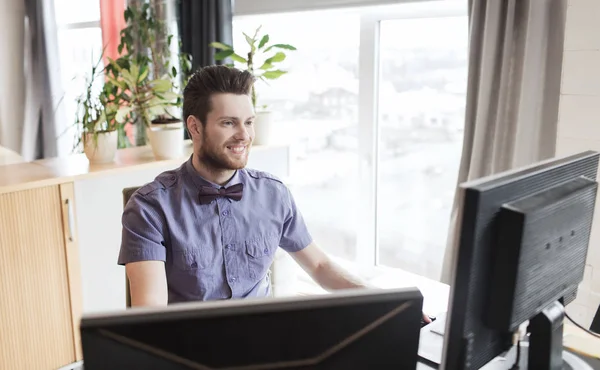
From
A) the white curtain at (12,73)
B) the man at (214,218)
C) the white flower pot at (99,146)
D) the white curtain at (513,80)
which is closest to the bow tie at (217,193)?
the man at (214,218)

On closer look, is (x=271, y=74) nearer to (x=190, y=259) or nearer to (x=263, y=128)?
(x=263, y=128)

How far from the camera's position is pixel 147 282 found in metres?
1.50

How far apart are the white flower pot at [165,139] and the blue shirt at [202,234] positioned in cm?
95

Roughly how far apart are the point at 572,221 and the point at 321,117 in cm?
241

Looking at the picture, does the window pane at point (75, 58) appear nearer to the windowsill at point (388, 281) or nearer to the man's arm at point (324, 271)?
the windowsill at point (388, 281)

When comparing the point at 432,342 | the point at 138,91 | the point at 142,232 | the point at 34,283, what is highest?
the point at 138,91

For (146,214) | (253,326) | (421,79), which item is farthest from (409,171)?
(253,326)

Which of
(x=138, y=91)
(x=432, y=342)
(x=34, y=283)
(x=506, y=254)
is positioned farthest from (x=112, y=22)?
(x=506, y=254)

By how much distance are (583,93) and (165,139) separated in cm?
170

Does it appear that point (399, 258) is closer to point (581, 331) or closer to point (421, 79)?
point (421, 79)

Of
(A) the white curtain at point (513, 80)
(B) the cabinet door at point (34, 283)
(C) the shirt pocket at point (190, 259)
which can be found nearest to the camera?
(C) the shirt pocket at point (190, 259)

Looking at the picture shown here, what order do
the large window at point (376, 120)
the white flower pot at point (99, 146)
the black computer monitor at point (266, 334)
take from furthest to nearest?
the large window at point (376, 120), the white flower pot at point (99, 146), the black computer monitor at point (266, 334)

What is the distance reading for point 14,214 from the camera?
7.32ft

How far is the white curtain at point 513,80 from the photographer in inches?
83.2
